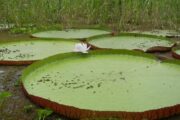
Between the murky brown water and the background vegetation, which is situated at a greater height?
the background vegetation

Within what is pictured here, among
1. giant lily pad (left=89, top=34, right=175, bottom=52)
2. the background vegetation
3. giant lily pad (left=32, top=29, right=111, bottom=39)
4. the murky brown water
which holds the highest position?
the background vegetation

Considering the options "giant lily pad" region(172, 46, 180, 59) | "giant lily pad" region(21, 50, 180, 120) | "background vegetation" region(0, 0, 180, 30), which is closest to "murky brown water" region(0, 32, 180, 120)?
"giant lily pad" region(21, 50, 180, 120)

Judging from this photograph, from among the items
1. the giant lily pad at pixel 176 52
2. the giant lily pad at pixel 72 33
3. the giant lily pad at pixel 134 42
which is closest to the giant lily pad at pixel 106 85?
the giant lily pad at pixel 176 52

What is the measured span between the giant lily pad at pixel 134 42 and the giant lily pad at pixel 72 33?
1.55 ft

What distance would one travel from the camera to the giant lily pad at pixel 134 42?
4578 mm

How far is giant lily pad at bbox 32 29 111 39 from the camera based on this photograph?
549cm

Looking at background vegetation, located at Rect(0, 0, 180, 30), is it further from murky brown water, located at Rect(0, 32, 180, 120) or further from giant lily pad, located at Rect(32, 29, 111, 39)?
murky brown water, located at Rect(0, 32, 180, 120)

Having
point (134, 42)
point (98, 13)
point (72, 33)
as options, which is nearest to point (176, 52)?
point (134, 42)

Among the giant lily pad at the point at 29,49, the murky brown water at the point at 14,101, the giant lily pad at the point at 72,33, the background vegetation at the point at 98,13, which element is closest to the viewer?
the murky brown water at the point at 14,101

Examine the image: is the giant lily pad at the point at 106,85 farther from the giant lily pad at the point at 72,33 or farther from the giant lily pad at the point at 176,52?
the giant lily pad at the point at 72,33

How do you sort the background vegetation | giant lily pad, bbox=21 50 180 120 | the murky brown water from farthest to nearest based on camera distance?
the background vegetation < the murky brown water < giant lily pad, bbox=21 50 180 120

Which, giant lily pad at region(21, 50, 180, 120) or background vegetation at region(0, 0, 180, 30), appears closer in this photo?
giant lily pad at region(21, 50, 180, 120)

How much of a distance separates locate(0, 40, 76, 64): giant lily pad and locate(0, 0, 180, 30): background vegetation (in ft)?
5.53

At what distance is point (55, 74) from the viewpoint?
3.46 meters
